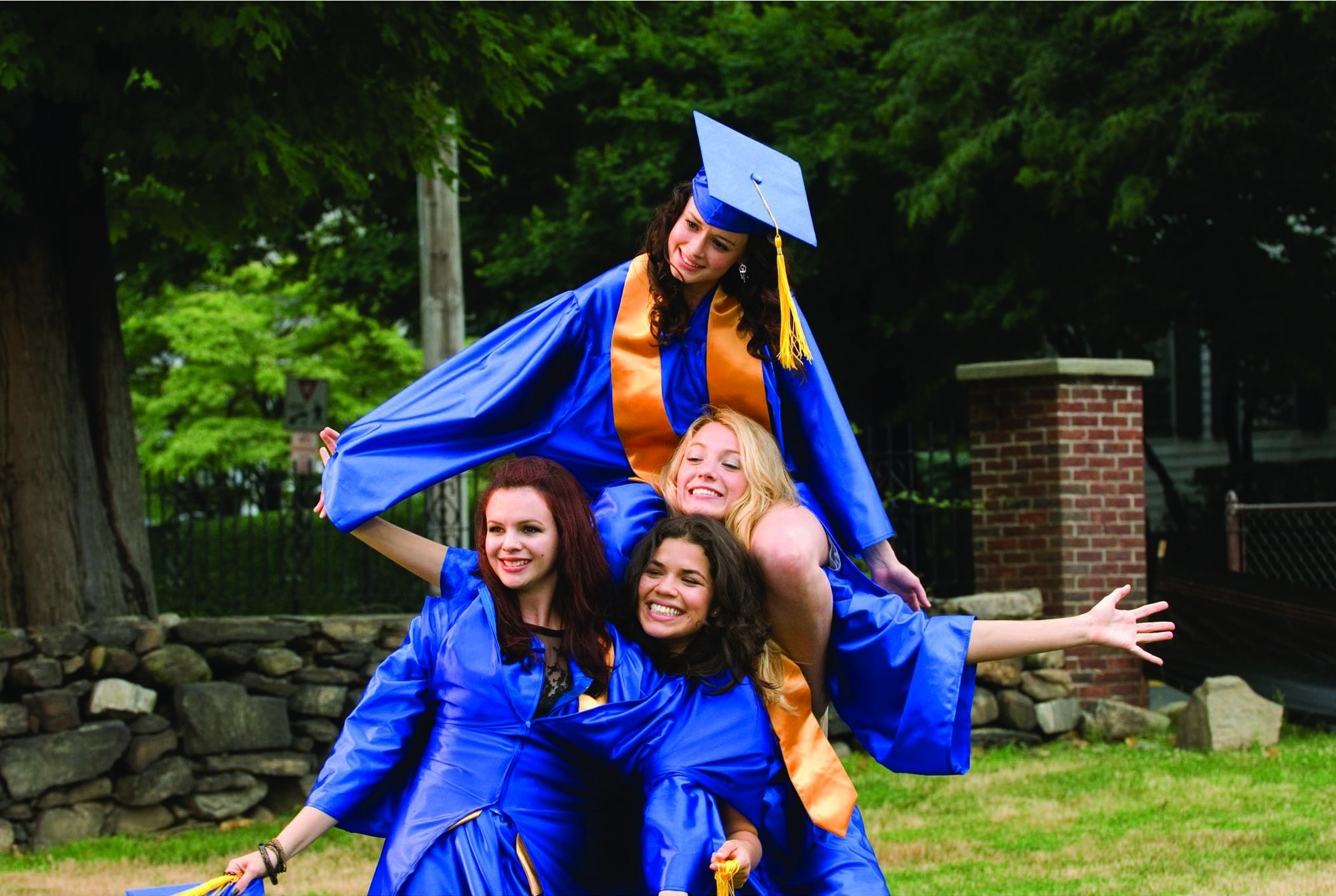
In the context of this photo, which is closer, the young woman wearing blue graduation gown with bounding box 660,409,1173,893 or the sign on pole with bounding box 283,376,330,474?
the young woman wearing blue graduation gown with bounding box 660,409,1173,893


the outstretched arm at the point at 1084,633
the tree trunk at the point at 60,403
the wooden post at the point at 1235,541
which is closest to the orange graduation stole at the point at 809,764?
the outstretched arm at the point at 1084,633

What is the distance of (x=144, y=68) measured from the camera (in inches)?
283

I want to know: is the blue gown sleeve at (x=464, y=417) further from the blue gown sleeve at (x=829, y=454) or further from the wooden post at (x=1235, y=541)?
the wooden post at (x=1235, y=541)

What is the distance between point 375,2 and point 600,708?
4747 mm

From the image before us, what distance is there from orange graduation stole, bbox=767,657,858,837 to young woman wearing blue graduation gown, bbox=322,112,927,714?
9 cm

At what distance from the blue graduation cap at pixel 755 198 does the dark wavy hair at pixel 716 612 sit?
52 cm

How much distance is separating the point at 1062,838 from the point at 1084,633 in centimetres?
340

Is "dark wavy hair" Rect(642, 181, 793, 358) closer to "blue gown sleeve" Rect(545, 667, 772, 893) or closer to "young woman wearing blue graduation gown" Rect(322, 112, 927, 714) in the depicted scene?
"young woman wearing blue graduation gown" Rect(322, 112, 927, 714)

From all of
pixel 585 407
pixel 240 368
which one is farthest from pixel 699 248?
pixel 240 368

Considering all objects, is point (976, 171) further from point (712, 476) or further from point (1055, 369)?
point (712, 476)

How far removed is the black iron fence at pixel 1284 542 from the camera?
9484 mm

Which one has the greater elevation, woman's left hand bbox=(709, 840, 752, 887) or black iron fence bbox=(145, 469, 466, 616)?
black iron fence bbox=(145, 469, 466, 616)

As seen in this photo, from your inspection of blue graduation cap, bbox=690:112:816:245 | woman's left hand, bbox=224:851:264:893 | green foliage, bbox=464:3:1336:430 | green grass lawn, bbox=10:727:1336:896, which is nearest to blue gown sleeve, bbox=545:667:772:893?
woman's left hand, bbox=224:851:264:893

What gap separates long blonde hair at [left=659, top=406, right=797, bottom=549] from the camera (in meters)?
3.68
